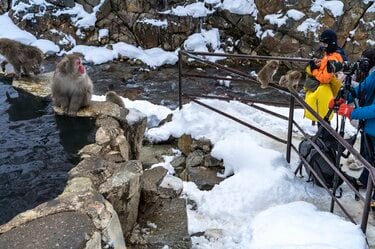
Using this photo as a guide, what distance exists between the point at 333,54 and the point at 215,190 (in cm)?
180

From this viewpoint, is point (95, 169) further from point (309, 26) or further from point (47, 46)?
point (47, 46)

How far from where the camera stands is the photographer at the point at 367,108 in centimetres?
342

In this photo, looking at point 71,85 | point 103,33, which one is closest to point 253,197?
point 71,85

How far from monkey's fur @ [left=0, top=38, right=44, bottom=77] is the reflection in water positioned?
0.67 meters

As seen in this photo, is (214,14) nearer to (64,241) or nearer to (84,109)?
(84,109)

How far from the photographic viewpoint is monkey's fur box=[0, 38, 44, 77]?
5.61 meters

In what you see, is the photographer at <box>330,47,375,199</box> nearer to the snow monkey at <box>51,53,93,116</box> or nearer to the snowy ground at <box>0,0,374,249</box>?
the snowy ground at <box>0,0,374,249</box>

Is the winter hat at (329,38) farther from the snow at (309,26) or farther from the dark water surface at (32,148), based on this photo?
the snow at (309,26)

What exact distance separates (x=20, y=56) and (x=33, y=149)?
2.31m

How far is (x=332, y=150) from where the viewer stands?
4000 millimetres

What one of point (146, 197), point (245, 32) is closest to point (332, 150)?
point (146, 197)

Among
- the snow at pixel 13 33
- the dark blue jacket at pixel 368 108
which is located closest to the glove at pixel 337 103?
the dark blue jacket at pixel 368 108

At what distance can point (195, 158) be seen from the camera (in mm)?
5219

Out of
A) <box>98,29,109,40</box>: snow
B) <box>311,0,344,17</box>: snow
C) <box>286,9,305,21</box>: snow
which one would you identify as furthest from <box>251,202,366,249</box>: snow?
<box>98,29,109,40</box>: snow
